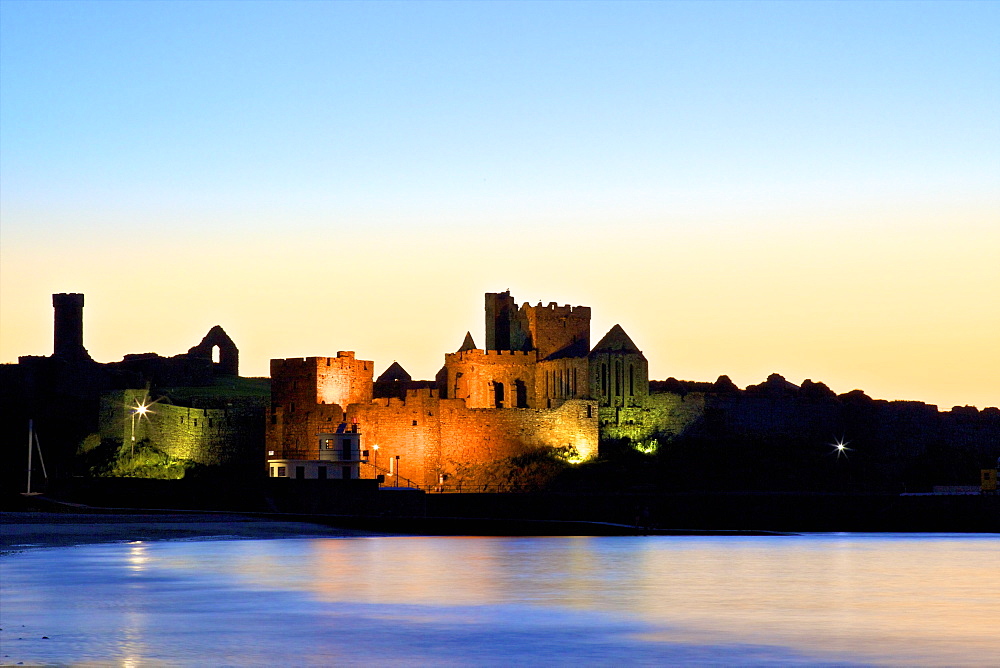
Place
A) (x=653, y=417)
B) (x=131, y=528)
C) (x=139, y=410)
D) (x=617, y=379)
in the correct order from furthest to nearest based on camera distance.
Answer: (x=653, y=417), (x=617, y=379), (x=139, y=410), (x=131, y=528)

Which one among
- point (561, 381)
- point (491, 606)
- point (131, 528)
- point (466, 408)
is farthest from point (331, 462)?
point (491, 606)

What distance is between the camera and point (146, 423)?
238ft

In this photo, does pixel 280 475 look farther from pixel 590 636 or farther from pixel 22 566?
pixel 590 636

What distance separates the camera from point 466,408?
6881 centimetres

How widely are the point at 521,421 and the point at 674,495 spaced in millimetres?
13169

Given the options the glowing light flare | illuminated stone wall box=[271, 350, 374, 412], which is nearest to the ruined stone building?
illuminated stone wall box=[271, 350, 374, 412]

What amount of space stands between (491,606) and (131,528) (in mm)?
24786

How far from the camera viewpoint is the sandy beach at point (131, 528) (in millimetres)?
40812

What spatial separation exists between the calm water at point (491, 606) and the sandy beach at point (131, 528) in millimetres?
2788

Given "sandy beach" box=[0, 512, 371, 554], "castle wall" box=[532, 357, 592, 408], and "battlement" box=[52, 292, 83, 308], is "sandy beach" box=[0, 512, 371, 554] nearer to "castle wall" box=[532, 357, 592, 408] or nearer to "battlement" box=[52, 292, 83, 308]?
"castle wall" box=[532, 357, 592, 408]

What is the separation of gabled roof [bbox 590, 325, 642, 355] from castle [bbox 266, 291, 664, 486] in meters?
0.05

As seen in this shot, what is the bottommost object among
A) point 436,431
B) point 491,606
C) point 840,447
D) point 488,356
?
point 491,606

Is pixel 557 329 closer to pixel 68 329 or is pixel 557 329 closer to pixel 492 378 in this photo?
pixel 492 378

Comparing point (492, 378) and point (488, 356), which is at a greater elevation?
point (488, 356)
